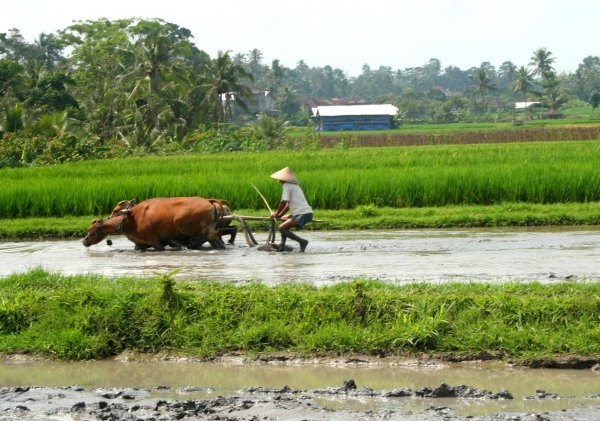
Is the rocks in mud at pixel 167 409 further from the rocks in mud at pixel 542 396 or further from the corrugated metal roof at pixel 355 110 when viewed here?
the corrugated metal roof at pixel 355 110

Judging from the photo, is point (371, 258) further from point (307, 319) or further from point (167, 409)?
point (167, 409)

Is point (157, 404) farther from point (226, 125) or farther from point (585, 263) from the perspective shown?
point (226, 125)

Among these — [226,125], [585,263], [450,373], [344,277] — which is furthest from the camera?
[226,125]

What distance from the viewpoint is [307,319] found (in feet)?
21.9

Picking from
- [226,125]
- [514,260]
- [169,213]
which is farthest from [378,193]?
[226,125]

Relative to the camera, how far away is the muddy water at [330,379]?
5.05 meters

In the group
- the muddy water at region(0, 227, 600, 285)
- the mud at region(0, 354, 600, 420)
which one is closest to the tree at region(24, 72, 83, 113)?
the muddy water at region(0, 227, 600, 285)

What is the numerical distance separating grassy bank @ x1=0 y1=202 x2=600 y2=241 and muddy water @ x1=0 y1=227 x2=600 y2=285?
49cm

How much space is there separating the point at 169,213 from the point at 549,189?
7.37 meters

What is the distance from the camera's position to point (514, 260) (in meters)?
9.61

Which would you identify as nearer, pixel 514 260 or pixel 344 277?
pixel 344 277

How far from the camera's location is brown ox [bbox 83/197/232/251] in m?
11.4

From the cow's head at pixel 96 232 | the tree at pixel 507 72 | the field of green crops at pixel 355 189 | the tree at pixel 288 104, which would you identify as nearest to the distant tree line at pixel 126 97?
the tree at pixel 288 104

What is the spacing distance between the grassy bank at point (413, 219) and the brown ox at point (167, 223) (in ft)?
7.66
